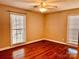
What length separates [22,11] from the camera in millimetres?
4609

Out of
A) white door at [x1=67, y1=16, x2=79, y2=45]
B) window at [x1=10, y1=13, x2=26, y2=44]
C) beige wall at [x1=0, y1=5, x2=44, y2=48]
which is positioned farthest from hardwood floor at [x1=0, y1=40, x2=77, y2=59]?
white door at [x1=67, y1=16, x2=79, y2=45]

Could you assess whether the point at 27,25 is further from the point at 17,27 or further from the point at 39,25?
the point at 39,25

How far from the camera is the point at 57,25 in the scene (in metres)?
5.41

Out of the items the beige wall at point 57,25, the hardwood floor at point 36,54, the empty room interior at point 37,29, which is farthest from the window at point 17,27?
the beige wall at point 57,25

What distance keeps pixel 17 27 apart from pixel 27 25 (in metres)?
0.65

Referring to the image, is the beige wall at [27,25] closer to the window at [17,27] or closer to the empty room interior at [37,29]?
the empty room interior at [37,29]

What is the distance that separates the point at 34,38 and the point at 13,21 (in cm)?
191

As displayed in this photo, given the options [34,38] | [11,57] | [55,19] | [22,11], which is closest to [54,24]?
[55,19]

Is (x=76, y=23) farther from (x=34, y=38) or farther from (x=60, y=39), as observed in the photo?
(x=34, y=38)

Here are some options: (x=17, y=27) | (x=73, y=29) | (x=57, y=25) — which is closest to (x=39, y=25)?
(x=57, y=25)

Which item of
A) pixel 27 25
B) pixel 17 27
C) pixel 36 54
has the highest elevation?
pixel 27 25

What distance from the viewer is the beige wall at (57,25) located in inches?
194

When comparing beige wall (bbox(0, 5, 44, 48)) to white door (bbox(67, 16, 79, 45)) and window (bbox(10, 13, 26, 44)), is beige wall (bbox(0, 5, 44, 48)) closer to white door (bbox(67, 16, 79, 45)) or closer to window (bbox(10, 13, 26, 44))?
window (bbox(10, 13, 26, 44))

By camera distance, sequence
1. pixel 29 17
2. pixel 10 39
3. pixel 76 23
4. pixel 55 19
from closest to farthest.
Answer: pixel 10 39, pixel 76 23, pixel 29 17, pixel 55 19
